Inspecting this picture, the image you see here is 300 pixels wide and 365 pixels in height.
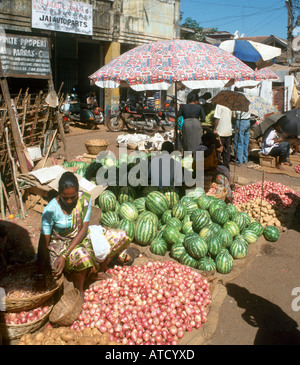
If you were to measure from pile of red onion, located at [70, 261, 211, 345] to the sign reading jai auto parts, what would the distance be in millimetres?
11777

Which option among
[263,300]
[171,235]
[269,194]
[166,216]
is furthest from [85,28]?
[263,300]

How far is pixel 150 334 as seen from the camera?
359 cm

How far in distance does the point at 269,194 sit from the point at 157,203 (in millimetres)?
2558

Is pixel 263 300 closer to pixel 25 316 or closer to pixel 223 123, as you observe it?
pixel 25 316

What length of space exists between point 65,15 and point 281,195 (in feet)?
37.5

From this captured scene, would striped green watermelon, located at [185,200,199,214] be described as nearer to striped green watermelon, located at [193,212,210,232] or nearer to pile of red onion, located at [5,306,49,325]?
striped green watermelon, located at [193,212,210,232]

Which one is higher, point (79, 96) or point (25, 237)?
point (79, 96)

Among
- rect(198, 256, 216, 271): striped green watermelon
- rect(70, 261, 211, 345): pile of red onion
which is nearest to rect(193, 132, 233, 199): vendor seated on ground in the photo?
rect(198, 256, 216, 271): striped green watermelon

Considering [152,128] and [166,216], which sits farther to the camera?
[152,128]

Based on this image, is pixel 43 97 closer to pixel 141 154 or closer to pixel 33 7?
pixel 141 154

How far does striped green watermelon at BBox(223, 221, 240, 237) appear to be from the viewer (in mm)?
5414

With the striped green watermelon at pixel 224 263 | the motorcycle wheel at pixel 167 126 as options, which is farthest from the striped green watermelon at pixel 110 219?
the motorcycle wheel at pixel 167 126

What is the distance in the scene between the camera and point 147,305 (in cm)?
389
